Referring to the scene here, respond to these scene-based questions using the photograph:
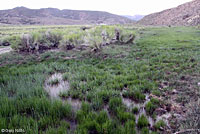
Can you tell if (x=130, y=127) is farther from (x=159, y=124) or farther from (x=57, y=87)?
(x=57, y=87)

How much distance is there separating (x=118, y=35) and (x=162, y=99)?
10.8 metres

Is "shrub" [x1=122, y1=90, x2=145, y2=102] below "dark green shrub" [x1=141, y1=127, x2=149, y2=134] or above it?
above

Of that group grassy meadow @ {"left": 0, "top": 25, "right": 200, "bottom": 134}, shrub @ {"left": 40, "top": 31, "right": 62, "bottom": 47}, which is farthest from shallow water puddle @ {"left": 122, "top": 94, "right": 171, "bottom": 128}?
shrub @ {"left": 40, "top": 31, "right": 62, "bottom": 47}

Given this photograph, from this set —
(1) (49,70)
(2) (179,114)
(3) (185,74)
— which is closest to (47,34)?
(1) (49,70)

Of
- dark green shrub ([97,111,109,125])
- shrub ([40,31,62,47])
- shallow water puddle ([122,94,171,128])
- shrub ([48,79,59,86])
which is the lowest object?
shallow water puddle ([122,94,171,128])

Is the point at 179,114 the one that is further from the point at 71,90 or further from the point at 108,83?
the point at 71,90

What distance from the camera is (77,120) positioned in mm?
2795

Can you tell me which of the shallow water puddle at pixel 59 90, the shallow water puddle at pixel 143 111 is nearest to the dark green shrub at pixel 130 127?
the shallow water puddle at pixel 143 111

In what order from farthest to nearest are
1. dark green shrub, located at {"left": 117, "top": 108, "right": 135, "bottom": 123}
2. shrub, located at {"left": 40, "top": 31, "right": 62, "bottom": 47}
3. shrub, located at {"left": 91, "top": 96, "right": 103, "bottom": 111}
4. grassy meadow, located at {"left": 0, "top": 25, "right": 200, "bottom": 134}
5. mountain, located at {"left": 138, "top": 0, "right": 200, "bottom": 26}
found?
mountain, located at {"left": 138, "top": 0, "right": 200, "bottom": 26}, shrub, located at {"left": 40, "top": 31, "right": 62, "bottom": 47}, shrub, located at {"left": 91, "top": 96, "right": 103, "bottom": 111}, dark green shrub, located at {"left": 117, "top": 108, "right": 135, "bottom": 123}, grassy meadow, located at {"left": 0, "top": 25, "right": 200, "bottom": 134}

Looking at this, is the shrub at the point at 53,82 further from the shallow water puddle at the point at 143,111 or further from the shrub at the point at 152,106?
the shrub at the point at 152,106

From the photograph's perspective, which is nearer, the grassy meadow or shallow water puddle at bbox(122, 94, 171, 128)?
the grassy meadow

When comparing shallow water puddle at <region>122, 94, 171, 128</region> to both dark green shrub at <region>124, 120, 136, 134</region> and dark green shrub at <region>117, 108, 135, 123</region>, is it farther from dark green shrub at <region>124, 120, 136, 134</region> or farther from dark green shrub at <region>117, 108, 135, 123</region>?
dark green shrub at <region>124, 120, 136, 134</region>

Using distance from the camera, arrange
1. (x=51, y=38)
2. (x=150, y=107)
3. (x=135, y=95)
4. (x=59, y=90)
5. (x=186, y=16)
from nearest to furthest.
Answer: (x=150, y=107)
(x=135, y=95)
(x=59, y=90)
(x=51, y=38)
(x=186, y=16)

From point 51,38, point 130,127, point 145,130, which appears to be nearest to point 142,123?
point 145,130
